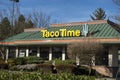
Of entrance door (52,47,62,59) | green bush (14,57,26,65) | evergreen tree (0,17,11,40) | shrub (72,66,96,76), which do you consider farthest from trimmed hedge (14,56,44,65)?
evergreen tree (0,17,11,40)

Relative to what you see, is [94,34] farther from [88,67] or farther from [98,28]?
[88,67]

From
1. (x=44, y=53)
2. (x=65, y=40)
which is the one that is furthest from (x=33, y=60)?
(x=65, y=40)

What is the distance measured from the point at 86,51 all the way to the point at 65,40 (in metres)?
7.22

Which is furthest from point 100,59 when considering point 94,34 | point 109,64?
point 94,34

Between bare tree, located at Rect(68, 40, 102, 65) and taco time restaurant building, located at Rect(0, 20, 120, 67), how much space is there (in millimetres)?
2119

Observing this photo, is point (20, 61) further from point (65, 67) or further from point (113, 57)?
point (113, 57)

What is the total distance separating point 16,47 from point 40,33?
15.5ft

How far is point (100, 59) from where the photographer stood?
3272 cm

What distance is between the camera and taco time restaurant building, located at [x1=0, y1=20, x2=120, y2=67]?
3359 centimetres

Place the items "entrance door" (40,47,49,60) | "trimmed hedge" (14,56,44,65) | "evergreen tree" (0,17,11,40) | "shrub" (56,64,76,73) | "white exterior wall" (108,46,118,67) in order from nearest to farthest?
1. "shrub" (56,64,76,73)
2. "white exterior wall" (108,46,118,67)
3. "trimmed hedge" (14,56,44,65)
4. "entrance door" (40,47,49,60)
5. "evergreen tree" (0,17,11,40)

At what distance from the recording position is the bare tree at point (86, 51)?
2952 cm

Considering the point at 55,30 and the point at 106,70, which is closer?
the point at 106,70

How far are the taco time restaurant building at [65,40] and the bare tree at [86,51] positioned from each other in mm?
2119

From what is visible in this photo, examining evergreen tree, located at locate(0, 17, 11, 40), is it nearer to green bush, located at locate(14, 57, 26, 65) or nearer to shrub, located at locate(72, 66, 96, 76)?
green bush, located at locate(14, 57, 26, 65)
